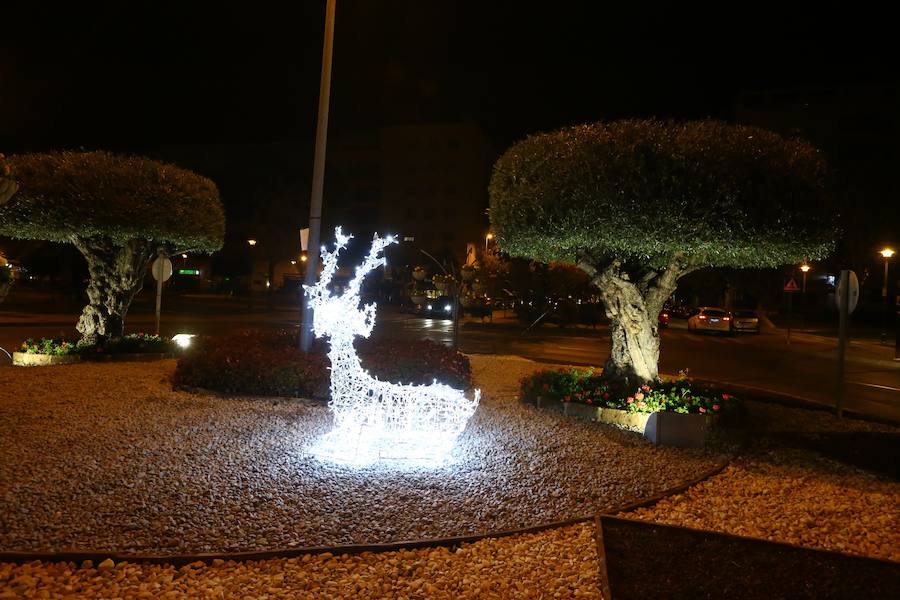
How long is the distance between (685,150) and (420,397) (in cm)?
454

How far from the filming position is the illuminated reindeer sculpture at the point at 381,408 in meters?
6.50

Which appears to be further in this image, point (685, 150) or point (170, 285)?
point (170, 285)

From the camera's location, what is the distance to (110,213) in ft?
39.7

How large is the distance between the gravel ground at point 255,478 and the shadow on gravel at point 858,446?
1.73 m

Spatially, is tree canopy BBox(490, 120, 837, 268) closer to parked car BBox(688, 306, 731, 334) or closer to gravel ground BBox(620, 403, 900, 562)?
gravel ground BBox(620, 403, 900, 562)

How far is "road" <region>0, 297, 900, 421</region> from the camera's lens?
1428 cm

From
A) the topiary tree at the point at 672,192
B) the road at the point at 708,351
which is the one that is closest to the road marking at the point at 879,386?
the road at the point at 708,351

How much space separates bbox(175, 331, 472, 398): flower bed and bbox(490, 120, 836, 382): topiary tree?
2423 mm

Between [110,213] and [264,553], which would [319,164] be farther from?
[264,553]

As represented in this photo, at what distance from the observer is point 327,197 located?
219 feet

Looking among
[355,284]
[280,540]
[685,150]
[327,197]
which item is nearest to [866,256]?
[685,150]

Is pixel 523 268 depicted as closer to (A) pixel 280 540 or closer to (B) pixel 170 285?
(A) pixel 280 540

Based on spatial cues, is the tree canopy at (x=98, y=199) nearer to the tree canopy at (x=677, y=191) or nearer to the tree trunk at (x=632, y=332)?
the tree canopy at (x=677, y=191)

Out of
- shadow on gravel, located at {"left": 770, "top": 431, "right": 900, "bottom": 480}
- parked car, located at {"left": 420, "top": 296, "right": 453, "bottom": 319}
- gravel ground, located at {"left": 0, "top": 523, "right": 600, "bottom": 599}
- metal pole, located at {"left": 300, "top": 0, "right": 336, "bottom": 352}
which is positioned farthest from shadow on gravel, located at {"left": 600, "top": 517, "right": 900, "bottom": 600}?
parked car, located at {"left": 420, "top": 296, "right": 453, "bottom": 319}
